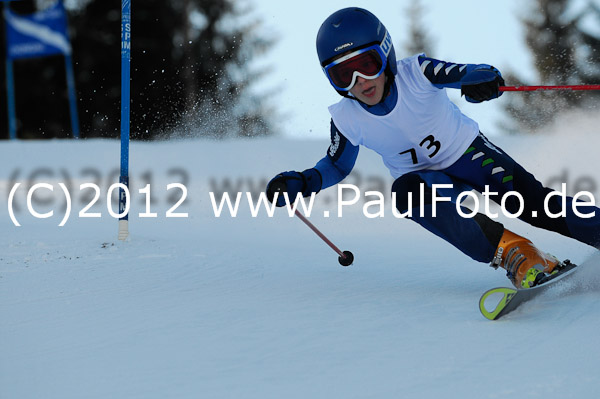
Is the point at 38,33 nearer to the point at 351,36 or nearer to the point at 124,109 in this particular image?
the point at 124,109

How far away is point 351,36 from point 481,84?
0.55 m

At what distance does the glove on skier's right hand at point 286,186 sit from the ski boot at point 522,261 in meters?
0.91

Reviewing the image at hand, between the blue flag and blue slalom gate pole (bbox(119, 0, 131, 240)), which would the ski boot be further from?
the blue flag

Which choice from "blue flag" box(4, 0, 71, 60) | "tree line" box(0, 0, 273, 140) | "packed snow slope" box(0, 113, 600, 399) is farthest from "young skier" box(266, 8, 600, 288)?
"tree line" box(0, 0, 273, 140)

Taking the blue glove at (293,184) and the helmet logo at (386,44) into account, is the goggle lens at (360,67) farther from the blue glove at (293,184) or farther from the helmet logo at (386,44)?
the blue glove at (293,184)

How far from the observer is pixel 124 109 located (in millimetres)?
4125

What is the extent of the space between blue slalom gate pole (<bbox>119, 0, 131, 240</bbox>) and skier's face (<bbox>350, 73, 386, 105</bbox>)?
1753mm

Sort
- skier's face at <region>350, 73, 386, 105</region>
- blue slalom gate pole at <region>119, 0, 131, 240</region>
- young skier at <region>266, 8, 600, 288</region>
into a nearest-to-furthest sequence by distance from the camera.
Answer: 1. young skier at <region>266, 8, 600, 288</region>
2. skier's face at <region>350, 73, 386, 105</region>
3. blue slalom gate pole at <region>119, 0, 131, 240</region>

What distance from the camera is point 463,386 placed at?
1605 millimetres

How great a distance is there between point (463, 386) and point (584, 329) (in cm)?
63

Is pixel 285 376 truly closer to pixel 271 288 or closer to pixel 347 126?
pixel 271 288

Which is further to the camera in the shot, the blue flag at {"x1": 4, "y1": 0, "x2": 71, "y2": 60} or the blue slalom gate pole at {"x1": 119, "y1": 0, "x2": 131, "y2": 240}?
the blue flag at {"x1": 4, "y1": 0, "x2": 71, "y2": 60}

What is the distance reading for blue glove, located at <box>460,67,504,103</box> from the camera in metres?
2.65

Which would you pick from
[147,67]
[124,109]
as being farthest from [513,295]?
[147,67]
